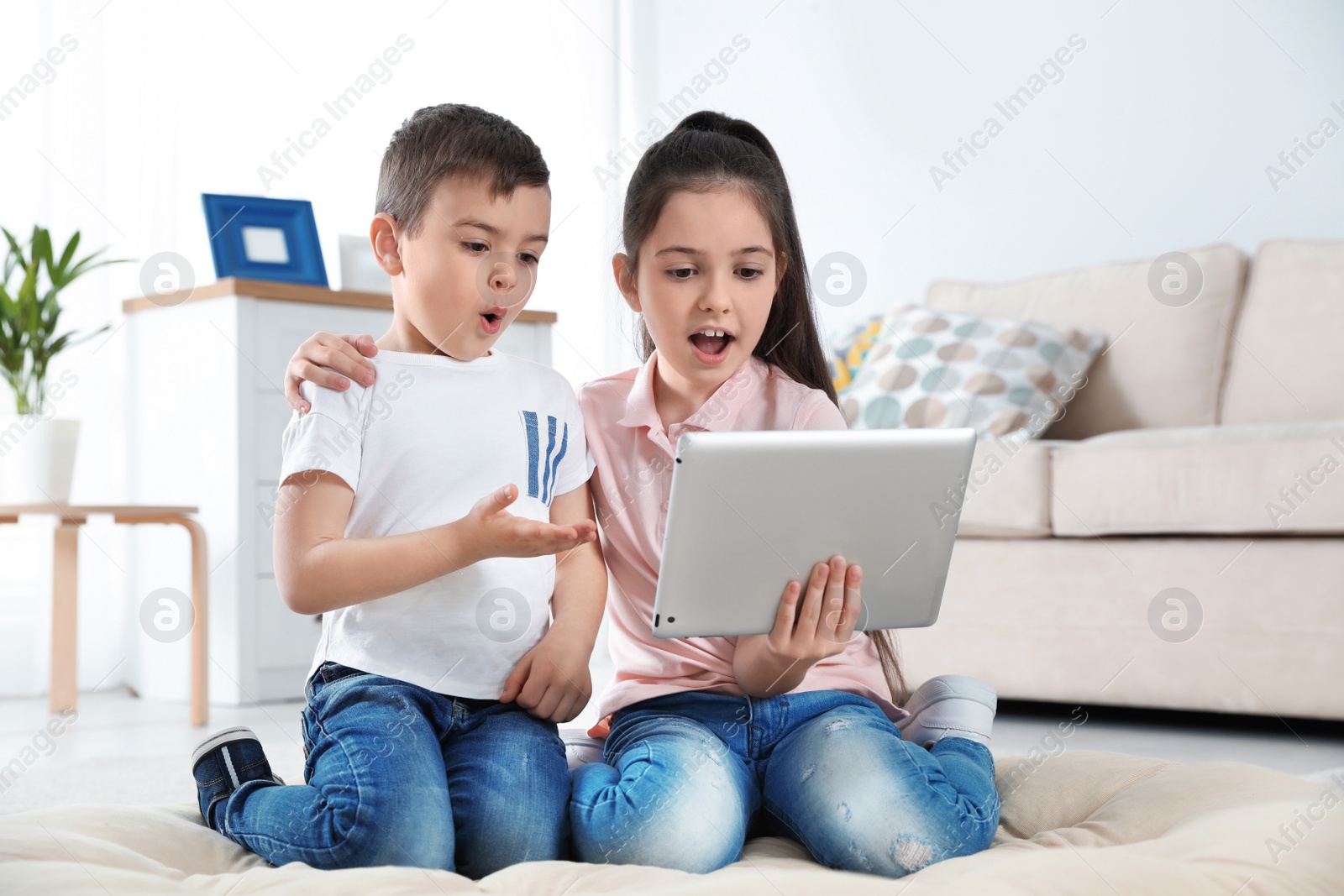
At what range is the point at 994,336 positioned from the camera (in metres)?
2.71

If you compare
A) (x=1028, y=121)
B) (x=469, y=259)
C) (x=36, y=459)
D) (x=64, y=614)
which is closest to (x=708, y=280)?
(x=469, y=259)

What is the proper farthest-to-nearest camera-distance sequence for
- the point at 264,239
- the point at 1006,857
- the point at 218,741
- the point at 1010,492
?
the point at 264,239 < the point at 1010,492 < the point at 218,741 < the point at 1006,857

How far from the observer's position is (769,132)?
3799 millimetres

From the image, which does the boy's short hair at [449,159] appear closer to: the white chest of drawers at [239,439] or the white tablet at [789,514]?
the white tablet at [789,514]

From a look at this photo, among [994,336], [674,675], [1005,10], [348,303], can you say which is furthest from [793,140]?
[674,675]

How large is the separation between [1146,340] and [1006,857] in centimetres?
205

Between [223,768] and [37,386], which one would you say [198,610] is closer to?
[37,386]

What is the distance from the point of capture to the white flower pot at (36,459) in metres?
2.51

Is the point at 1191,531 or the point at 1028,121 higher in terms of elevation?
the point at 1028,121

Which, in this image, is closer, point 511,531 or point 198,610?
point 511,531

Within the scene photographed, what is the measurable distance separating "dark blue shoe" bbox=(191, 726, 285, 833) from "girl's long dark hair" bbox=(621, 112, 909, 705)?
608mm

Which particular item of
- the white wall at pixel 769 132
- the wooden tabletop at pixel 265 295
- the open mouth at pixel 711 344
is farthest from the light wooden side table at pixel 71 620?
the open mouth at pixel 711 344

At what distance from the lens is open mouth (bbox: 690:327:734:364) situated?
119cm

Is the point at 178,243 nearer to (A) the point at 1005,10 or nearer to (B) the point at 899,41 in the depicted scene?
(B) the point at 899,41
